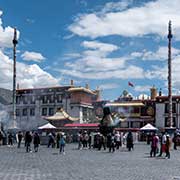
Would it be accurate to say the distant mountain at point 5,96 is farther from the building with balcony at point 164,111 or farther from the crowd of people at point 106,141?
the crowd of people at point 106,141

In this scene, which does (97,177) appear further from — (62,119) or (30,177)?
(62,119)

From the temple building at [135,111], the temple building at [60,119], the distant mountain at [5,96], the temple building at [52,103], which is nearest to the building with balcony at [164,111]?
the temple building at [135,111]

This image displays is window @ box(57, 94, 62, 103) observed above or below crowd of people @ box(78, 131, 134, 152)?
above

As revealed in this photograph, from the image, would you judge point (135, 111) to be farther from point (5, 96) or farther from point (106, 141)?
point (106, 141)

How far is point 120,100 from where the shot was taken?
79.1 metres

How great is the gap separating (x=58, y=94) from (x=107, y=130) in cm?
3930

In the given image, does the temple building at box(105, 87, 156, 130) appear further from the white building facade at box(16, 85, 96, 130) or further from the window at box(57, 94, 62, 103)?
the window at box(57, 94, 62, 103)

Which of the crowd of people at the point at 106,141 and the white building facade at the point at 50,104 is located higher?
the white building facade at the point at 50,104

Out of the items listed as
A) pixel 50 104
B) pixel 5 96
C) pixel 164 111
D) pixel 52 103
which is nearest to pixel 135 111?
pixel 164 111

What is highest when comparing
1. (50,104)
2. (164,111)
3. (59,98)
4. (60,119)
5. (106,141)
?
(59,98)

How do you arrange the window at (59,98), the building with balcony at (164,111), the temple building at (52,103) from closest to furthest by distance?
the building with balcony at (164,111) → the temple building at (52,103) → the window at (59,98)

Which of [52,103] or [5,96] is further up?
[5,96]

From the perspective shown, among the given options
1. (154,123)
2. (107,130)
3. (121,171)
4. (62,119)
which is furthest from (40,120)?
(121,171)

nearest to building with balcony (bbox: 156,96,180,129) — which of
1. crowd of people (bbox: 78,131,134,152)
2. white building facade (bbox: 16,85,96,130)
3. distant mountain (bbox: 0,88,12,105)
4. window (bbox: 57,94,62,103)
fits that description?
white building facade (bbox: 16,85,96,130)
